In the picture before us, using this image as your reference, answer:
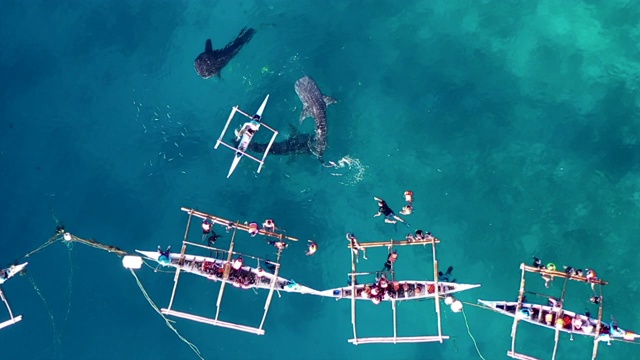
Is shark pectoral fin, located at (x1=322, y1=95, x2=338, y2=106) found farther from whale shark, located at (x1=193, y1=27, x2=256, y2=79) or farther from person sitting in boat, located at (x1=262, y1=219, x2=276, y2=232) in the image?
person sitting in boat, located at (x1=262, y1=219, x2=276, y2=232)

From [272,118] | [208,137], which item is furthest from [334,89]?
[208,137]

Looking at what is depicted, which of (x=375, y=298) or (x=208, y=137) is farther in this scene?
(x=208, y=137)

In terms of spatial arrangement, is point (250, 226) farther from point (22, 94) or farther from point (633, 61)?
point (633, 61)

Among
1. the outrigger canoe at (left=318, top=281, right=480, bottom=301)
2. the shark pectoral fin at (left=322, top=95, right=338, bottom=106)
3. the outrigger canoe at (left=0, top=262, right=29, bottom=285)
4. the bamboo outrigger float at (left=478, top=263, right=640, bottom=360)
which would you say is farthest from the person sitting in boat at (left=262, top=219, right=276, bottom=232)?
the outrigger canoe at (left=0, top=262, right=29, bottom=285)

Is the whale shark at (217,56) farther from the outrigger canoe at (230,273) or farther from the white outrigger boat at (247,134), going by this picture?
the outrigger canoe at (230,273)

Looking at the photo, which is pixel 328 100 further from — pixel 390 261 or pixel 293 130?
pixel 390 261

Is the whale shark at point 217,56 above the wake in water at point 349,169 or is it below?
above

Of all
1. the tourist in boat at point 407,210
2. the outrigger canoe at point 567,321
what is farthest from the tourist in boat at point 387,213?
the outrigger canoe at point 567,321
